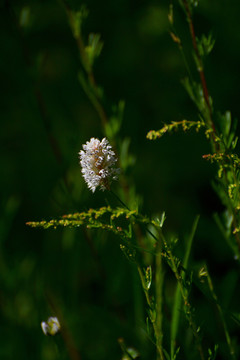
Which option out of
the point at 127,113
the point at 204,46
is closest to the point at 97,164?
the point at 204,46

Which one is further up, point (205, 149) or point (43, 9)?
point (43, 9)

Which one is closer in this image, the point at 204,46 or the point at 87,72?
the point at 204,46

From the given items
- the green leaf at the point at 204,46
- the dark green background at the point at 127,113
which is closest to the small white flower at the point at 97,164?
the green leaf at the point at 204,46

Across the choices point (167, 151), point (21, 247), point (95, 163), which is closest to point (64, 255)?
point (95, 163)

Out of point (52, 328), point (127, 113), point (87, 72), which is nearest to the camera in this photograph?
point (52, 328)

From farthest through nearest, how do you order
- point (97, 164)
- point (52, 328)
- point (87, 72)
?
point (87, 72) < point (52, 328) < point (97, 164)

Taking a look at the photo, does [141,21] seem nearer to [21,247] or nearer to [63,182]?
[21,247]

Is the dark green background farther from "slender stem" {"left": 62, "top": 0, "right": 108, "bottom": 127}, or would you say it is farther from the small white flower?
the small white flower

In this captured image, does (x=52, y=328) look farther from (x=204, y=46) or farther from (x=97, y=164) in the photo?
(x=204, y=46)

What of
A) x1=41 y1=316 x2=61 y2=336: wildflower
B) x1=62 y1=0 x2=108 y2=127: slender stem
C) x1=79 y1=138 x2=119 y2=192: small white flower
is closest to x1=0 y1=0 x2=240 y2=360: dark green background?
x1=62 y1=0 x2=108 y2=127: slender stem

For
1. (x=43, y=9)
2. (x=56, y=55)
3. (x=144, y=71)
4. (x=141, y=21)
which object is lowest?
(x=144, y=71)

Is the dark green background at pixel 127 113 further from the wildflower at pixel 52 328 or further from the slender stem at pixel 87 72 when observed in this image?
the wildflower at pixel 52 328
